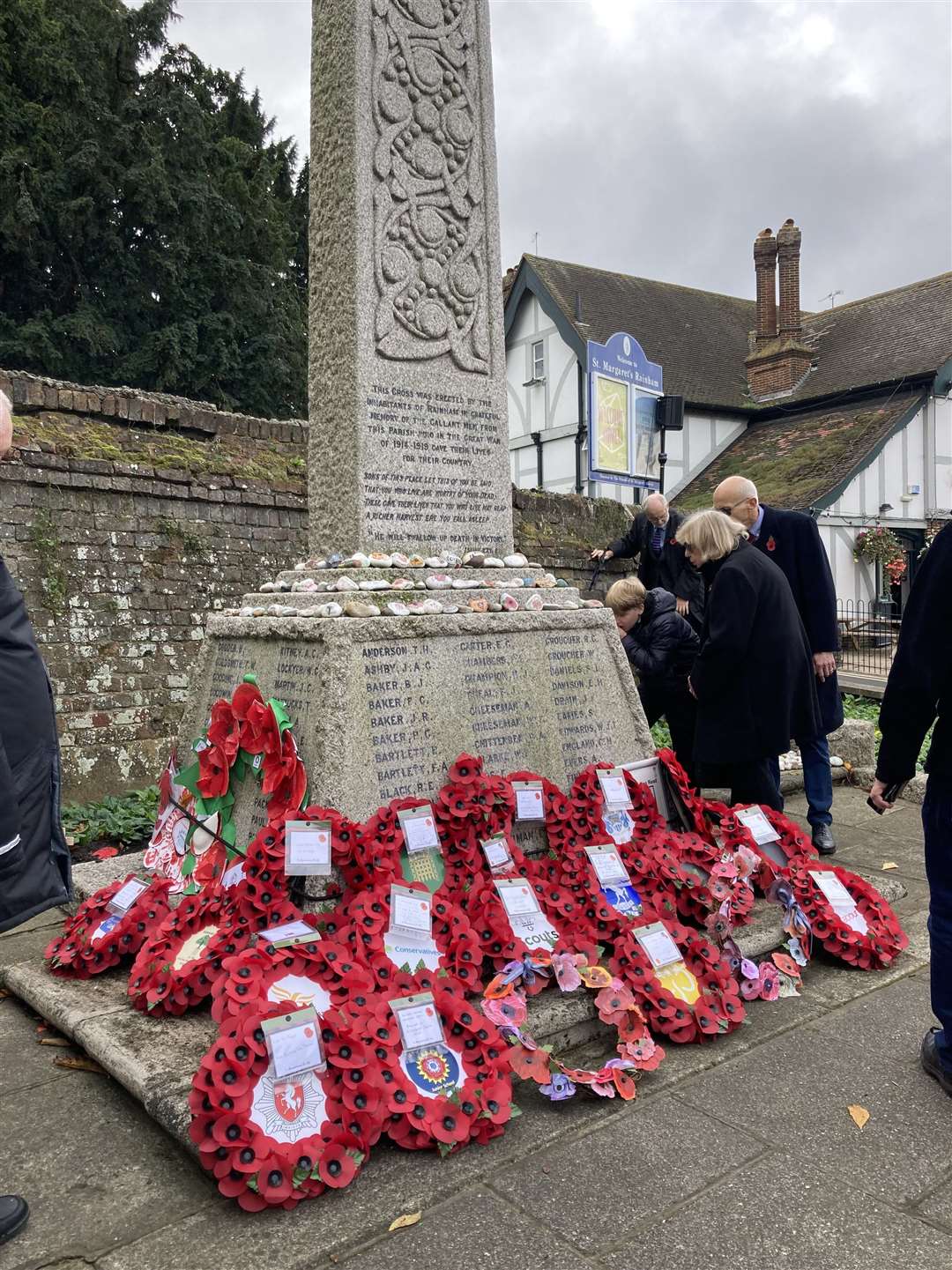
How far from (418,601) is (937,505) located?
20026 mm

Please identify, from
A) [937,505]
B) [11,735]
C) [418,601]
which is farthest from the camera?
[937,505]

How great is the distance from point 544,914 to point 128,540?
13.7ft

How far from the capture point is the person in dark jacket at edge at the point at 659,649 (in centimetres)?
483

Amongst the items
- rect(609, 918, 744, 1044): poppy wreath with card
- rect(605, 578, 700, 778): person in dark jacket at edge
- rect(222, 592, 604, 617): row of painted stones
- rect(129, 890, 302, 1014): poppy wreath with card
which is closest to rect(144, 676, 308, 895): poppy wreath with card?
rect(129, 890, 302, 1014): poppy wreath with card

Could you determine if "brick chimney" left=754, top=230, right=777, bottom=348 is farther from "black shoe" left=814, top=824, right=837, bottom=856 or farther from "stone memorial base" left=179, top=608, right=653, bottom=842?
"stone memorial base" left=179, top=608, right=653, bottom=842

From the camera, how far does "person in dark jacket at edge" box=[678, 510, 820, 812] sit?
12.6ft

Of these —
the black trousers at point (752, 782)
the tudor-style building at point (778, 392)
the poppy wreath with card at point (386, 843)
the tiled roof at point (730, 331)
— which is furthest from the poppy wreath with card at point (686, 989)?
the tiled roof at point (730, 331)

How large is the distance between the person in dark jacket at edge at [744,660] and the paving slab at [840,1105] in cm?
134

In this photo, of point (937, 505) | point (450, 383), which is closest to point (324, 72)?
point (450, 383)

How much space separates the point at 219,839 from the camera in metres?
3.19

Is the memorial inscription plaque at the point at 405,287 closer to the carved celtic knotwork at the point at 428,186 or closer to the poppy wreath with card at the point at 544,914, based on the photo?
the carved celtic knotwork at the point at 428,186

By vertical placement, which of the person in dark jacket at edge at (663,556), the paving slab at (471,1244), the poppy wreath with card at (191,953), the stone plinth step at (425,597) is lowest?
the paving slab at (471,1244)

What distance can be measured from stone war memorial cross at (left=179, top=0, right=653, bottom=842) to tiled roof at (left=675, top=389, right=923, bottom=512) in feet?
49.5

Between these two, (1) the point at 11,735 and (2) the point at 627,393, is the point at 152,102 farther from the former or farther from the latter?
(1) the point at 11,735
